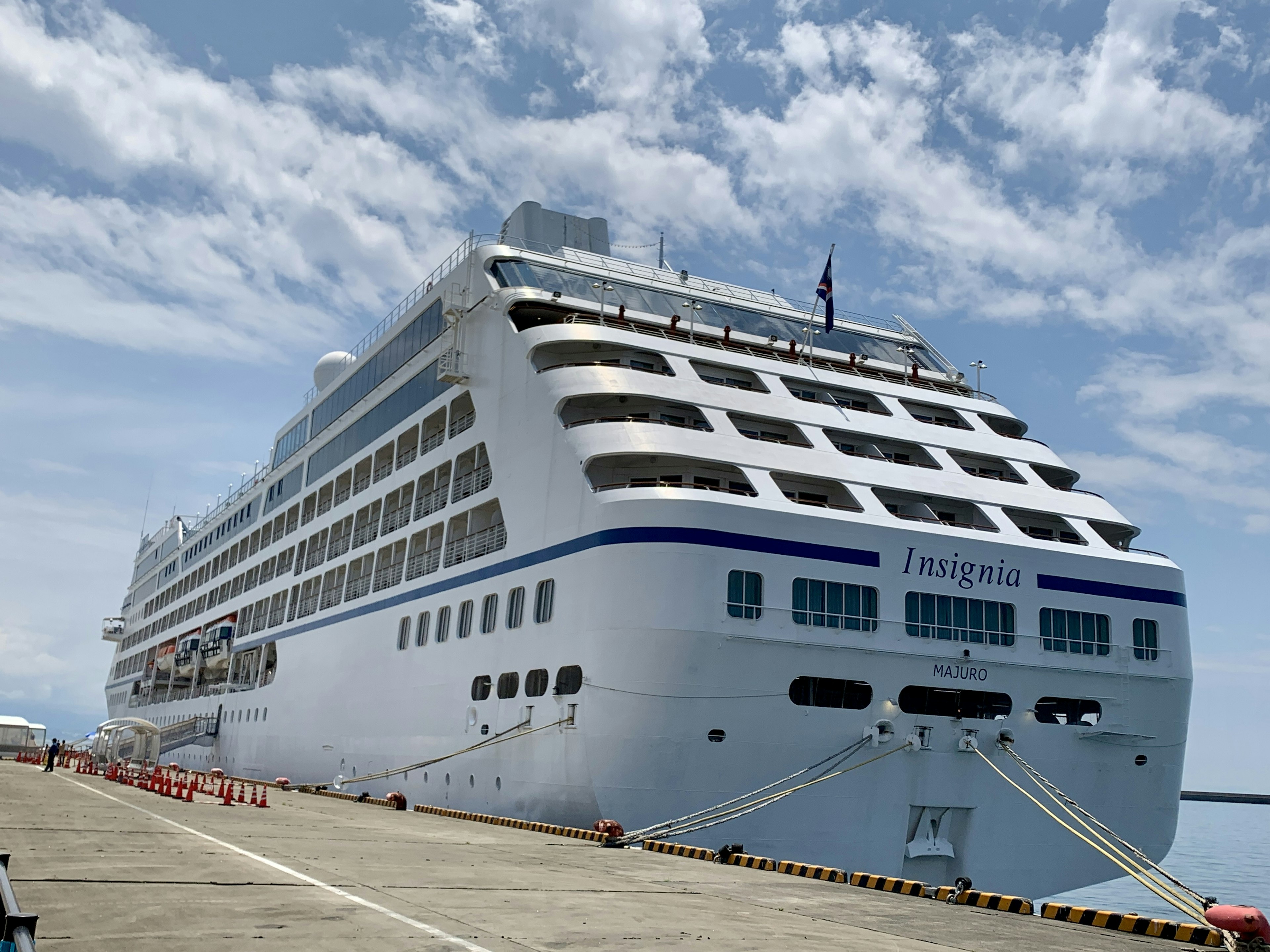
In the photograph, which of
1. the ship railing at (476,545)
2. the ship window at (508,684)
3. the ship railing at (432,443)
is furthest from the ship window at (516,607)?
the ship railing at (432,443)

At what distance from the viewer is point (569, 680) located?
19078 millimetres

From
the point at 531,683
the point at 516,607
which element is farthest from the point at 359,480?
the point at 531,683

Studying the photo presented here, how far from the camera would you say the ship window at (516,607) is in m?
21.3

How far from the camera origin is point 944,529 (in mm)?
19578

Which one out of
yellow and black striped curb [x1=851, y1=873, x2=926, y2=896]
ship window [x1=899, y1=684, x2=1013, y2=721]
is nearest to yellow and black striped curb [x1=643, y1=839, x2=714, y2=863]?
yellow and black striped curb [x1=851, y1=873, x2=926, y2=896]

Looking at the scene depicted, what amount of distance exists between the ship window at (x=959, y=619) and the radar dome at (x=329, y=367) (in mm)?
33137

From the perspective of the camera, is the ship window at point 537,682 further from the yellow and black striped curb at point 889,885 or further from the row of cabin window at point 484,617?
the yellow and black striped curb at point 889,885

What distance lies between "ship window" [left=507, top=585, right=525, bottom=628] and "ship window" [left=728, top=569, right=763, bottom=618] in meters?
5.14

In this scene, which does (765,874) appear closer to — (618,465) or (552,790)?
(552,790)

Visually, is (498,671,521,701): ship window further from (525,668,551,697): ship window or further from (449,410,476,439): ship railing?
(449,410,476,439): ship railing

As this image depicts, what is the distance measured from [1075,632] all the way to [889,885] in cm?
879

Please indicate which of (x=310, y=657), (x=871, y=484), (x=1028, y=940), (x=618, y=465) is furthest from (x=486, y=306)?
(x=1028, y=940)

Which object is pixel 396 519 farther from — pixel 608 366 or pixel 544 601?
pixel 544 601

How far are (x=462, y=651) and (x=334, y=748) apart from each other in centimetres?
947
